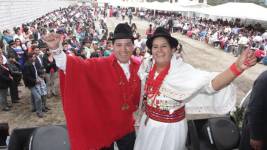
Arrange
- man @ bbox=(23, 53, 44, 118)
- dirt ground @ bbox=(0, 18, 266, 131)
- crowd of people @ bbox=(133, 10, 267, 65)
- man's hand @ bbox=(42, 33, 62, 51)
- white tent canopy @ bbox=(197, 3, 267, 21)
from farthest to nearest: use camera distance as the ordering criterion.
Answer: crowd of people @ bbox=(133, 10, 267, 65)
white tent canopy @ bbox=(197, 3, 267, 21)
dirt ground @ bbox=(0, 18, 266, 131)
man @ bbox=(23, 53, 44, 118)
man's hand @ bbox=(42, 33, 62, 51)

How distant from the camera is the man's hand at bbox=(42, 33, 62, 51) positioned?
2467 mm

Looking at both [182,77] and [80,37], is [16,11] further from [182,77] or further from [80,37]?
[182,77]

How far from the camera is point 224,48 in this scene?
1917cm

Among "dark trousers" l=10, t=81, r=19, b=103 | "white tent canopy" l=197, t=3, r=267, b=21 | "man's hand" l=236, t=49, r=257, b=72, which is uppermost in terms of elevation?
"white tent canopy" l=197, t=3, r=267, b=21

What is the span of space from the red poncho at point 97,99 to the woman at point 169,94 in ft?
0.73

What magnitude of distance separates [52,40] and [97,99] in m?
0.76

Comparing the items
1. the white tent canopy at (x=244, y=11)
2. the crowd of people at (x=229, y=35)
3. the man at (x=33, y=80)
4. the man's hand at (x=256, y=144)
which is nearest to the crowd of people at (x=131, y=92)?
the man's hand at (x=256, y=144)

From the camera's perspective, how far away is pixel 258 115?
287 centimetres

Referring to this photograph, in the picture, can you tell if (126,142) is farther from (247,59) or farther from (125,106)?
(247,59)

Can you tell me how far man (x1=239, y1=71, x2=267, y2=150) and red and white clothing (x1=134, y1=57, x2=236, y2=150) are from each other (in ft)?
0.81

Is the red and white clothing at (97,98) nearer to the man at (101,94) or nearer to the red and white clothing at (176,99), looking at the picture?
the man at (101,94)

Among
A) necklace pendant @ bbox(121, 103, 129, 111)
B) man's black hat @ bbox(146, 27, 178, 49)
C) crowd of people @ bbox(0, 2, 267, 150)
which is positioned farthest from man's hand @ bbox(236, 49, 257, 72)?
necklace pendant @ bbox(121, 103, 129, 111)

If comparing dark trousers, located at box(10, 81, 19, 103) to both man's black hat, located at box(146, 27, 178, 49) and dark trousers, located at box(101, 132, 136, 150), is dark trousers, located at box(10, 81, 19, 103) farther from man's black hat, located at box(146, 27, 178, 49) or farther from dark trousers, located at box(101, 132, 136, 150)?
man's black hat, located at box(146, 27, 178, 49)

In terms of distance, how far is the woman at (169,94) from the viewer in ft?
8.47
